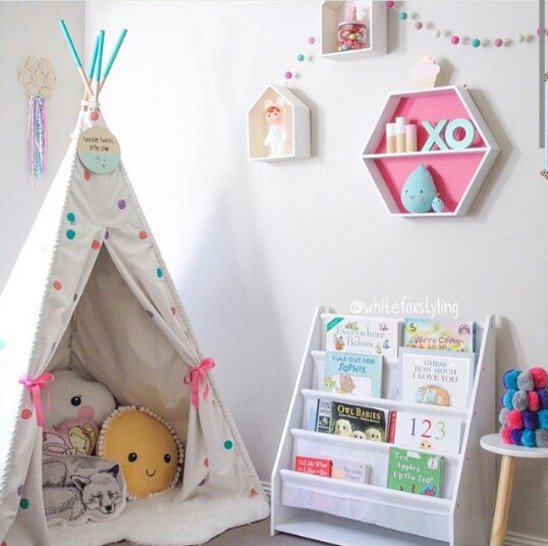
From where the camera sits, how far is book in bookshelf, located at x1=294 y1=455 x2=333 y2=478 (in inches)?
124

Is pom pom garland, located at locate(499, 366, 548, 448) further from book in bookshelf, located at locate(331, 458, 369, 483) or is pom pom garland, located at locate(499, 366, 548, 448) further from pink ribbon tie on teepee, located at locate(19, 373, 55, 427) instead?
pink ribbon tie on teepee, located at locate(19, 373, 55, 427)

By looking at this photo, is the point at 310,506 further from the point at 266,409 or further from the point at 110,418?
the point at 110,418

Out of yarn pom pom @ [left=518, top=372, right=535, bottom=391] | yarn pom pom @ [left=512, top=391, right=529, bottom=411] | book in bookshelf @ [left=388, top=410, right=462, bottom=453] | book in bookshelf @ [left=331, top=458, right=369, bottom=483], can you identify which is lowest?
book in bookshelf @ [left=331, top=458, right=369, bottom=483]

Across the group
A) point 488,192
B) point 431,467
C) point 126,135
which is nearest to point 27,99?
point 126,135

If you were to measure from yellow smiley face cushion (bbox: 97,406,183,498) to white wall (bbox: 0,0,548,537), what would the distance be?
30 cm

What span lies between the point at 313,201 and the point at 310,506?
1.08 meters

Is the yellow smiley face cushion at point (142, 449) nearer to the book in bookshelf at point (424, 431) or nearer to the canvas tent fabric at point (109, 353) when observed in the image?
the canvas tent fabric at point (109, 353)

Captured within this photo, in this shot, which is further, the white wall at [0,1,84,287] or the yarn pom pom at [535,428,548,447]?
the white wall at [0,1,84,287]

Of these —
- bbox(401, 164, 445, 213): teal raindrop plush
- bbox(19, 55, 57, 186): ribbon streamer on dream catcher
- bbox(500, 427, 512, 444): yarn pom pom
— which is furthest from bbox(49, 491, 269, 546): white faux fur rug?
bbox(19, 55, 57, 186): ribbon streamer on dream catcher

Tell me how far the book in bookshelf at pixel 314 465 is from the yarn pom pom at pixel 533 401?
76cm

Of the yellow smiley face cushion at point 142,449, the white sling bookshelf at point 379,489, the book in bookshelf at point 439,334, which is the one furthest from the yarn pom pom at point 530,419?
the yellow smiley face cushion at point 142,449

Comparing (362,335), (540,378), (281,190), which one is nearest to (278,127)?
(281,190)

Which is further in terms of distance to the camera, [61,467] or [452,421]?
[61,467]

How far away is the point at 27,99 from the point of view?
3854 mm
